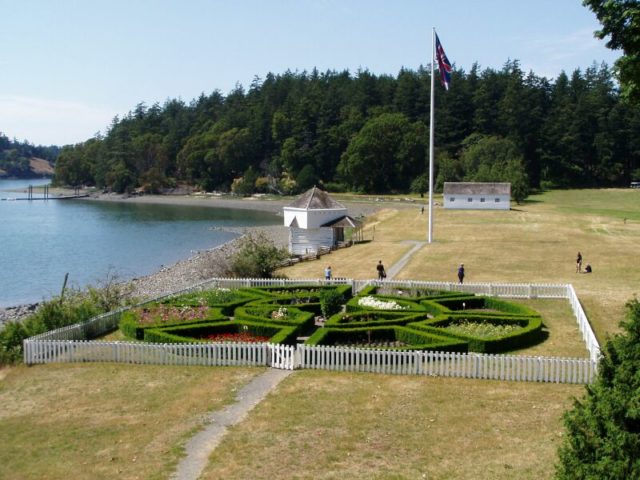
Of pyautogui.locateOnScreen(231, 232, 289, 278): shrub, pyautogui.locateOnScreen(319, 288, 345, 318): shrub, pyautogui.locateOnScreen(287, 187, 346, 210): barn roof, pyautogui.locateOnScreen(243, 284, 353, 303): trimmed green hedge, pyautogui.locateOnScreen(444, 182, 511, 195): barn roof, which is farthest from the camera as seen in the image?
pyautogui.locateOnScreen(444, 182, 511, 195): barn roof

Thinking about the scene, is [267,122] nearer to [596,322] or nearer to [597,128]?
[597,128]

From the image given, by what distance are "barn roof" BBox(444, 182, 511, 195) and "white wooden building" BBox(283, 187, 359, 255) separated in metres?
37.2

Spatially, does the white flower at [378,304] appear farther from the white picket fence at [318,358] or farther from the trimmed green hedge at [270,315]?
the white picket fence at [318,358]

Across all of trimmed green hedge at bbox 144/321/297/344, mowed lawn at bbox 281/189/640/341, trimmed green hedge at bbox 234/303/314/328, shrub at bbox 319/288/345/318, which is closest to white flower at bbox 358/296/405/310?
shrub at bbox 319/288/345/318

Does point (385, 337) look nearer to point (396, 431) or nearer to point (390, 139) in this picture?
point (396, 431)

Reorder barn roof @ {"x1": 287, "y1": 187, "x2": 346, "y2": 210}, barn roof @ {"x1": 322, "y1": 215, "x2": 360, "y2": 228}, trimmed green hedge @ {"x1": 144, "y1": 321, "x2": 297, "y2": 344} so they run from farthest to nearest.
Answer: barn roof @ {"x1": 322, "y1": 215, "x2": 360, "y2": 228}, barn roof @ {"x1": 287, "y1": 187, "x2": 346, "y2": 210}, trimmed green hedge @ {"x1": 144, "y1": 321, "x2": 297, "y2": 344}

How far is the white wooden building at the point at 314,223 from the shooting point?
Result: 51.2m

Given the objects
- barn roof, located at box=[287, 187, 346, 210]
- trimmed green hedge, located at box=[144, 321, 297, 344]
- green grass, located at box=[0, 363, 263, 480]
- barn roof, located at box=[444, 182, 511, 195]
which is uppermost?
barn roof, located at box=[444, 182, 511, 195]

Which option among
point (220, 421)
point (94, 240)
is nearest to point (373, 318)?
point (220, 421)

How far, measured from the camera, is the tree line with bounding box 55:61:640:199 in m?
121

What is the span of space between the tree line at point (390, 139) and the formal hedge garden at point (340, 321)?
225 ft

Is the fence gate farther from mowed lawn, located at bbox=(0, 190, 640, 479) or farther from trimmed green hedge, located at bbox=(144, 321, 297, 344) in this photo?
trimmed green hedge, located at bbox=(144, 321, 297, 344)

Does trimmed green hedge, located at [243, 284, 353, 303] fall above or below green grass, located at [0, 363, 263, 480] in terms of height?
above

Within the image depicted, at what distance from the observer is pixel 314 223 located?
51.3 metres
